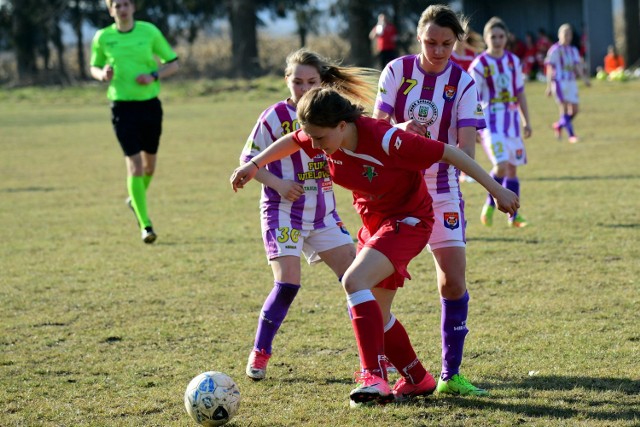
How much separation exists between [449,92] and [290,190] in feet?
2.83

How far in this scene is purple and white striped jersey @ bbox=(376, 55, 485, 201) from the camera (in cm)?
434

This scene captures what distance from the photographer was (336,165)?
13.1 ft

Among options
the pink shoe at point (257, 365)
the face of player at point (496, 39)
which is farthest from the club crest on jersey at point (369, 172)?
the face of player at point (496, 39)

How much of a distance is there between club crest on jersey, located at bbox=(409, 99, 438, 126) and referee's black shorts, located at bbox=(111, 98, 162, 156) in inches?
178

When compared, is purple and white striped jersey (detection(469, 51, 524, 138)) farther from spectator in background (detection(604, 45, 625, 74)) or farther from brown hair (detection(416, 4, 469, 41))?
spectator in background (detection(604, 45, 625, 74))

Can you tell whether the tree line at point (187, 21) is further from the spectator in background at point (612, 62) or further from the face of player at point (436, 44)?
the face of player at point (436, 44)

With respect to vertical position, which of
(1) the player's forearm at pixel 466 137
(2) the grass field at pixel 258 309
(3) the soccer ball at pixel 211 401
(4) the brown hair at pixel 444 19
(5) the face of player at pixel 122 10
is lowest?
(2) the grass field at pixel 258 309

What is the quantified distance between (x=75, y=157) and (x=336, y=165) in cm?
1301

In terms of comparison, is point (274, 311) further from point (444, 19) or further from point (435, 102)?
point (444, 19)

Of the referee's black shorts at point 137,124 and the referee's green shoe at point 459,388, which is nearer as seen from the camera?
the referee's green shoe at point 459,388

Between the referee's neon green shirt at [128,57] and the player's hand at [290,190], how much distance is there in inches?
174

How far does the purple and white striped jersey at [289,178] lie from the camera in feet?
15.4

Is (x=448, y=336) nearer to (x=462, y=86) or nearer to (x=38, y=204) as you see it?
(x=462, y=86)

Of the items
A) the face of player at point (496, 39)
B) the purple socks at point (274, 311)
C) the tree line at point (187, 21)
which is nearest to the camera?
the purple socks at point (274, 311)
